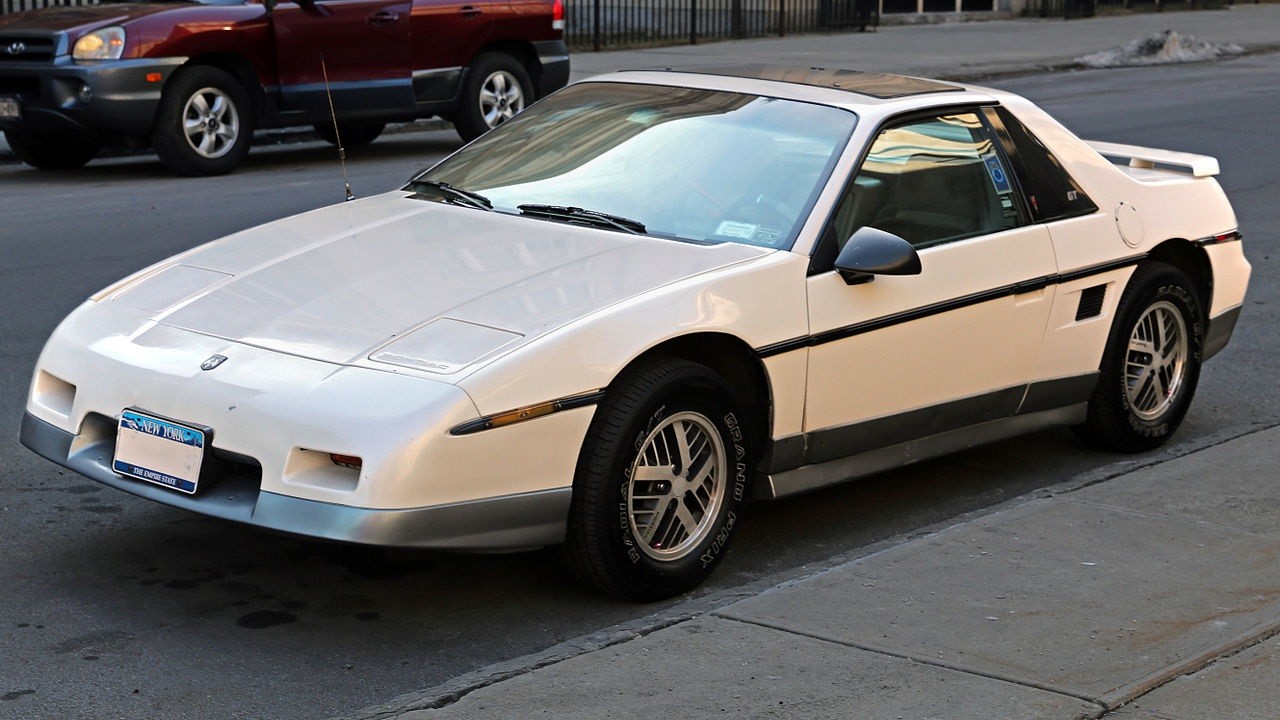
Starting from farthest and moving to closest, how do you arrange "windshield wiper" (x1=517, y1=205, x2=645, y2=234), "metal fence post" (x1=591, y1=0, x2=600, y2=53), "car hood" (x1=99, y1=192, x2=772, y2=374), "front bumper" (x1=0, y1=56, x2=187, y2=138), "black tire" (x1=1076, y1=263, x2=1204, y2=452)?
"metal fence post" (x1=591, y1=0, x2=600, y2=53)
"front bumper" (x1=0, y1=56, x2=187, y2=138)
"black tire" (x1=1076, y1=263, x2=1204, y2=452)
"windshield wiper" (x1=517, y1=205, x2=645, y2=234)
"car hood" (x1=99, y1=192, x2=772, y2=374)

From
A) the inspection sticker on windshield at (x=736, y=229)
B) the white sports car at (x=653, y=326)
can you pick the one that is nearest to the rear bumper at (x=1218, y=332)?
the white sports car at (x=653, y=326)

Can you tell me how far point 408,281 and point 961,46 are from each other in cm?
2239

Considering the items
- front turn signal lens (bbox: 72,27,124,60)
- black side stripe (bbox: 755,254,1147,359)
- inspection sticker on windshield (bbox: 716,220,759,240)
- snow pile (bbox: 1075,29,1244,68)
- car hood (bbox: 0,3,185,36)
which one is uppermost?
car hood (bbox: 0,3,185,36)

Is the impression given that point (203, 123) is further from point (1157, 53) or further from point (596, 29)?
point (1157, 53)

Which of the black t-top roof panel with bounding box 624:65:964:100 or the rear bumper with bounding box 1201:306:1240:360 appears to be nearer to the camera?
the black t-top roof panel with bounding box 624:65:964:100

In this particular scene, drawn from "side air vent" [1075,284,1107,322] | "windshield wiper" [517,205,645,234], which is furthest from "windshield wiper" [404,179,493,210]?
"side air vent" [1075,284,1107,322]

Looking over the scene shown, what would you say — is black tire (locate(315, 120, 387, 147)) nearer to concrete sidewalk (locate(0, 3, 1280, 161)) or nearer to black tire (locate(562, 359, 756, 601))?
concrete sidewalk (locate(0, 3, 1280, 161))

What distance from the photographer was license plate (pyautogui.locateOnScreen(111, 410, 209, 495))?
14.4 feet

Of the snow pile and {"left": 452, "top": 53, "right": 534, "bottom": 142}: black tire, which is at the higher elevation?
{"left": 452, "top": 53, "right": 534, "bottom": 142}: black tire

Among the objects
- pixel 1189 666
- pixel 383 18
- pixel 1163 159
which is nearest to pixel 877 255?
pixel 1189 666

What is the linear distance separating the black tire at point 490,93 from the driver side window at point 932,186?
9.12m

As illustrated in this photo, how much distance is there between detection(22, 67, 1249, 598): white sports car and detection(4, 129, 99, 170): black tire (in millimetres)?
8410

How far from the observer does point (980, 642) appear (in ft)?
14.0

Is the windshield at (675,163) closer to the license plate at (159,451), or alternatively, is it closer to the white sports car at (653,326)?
the white sports car at (653,326)
